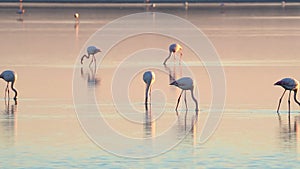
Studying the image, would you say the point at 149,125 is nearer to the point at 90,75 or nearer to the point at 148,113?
the point at 148,113

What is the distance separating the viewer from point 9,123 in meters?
15.4

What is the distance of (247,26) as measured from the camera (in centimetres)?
4534

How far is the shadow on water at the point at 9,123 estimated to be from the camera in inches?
552

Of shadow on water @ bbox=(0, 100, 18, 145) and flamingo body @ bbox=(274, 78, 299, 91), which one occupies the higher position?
flamingo body @ bbox=(274, 78, 299, 91)

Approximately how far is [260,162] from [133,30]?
2850 centimetres

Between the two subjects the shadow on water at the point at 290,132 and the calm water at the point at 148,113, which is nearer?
the calm water at the point at 148,113

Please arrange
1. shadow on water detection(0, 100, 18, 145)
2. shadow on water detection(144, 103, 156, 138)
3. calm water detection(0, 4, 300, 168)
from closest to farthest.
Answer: calm water detection(0, 4, 300, 168)
shadow on water detection(0, 100, 18, 145)
shadow on water detection(144, 103, 156, 138)

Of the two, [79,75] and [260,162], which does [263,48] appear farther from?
[260,162]

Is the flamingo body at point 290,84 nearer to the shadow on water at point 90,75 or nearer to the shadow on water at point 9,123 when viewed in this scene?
the shadow on water at point 9,123

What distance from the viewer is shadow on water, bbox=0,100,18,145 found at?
14.0 meters

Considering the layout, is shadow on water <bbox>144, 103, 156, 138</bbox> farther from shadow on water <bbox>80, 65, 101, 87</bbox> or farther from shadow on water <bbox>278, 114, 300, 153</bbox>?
shadow on water <bbox>80, 65, 101, 87</bbox>

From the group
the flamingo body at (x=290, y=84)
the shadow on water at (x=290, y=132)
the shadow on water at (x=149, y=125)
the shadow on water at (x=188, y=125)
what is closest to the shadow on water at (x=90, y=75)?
the shadow on water at (x=149, y=125)

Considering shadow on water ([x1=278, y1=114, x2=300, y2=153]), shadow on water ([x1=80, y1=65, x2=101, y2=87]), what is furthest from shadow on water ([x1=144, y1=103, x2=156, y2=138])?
shadow on water ([x1=80, y1=65, x2=101, y2=87])

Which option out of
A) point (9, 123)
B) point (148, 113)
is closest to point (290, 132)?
point (148, 113)
